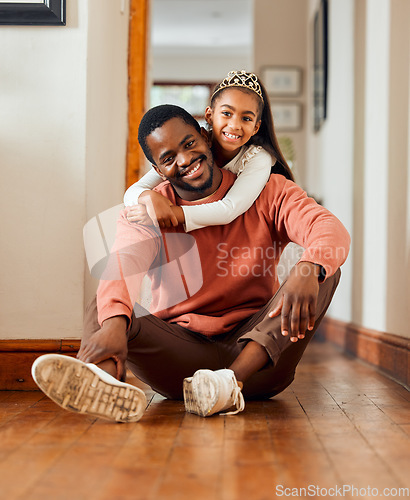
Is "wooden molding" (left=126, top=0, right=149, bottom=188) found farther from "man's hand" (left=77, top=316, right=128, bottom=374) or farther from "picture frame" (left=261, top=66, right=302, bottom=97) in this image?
"picture frame" (left=261, top=66, right=302, bottom=97)

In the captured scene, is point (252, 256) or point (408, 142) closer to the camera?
point (252, 256)

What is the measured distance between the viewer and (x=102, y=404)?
135cm

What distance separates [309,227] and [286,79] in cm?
392

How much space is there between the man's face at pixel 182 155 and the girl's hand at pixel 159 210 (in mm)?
93

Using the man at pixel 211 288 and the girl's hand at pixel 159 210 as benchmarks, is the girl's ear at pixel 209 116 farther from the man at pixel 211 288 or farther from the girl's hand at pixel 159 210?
the girl's hand at pixel 159 210

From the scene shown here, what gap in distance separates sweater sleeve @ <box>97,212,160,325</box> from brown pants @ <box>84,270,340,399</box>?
2.9 inches

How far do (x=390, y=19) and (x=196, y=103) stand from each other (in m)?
7.40

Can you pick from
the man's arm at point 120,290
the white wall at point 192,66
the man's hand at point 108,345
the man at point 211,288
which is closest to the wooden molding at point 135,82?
the man at point 211,288

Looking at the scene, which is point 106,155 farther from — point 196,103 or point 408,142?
point 196,103

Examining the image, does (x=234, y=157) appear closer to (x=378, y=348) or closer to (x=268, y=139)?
(x=268, y=139)

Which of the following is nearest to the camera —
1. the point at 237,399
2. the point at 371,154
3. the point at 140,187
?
the point at 237,399

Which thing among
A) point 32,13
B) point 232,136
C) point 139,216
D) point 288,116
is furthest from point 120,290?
point 288,116

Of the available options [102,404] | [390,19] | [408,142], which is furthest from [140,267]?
[390,19]

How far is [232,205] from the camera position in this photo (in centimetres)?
170
